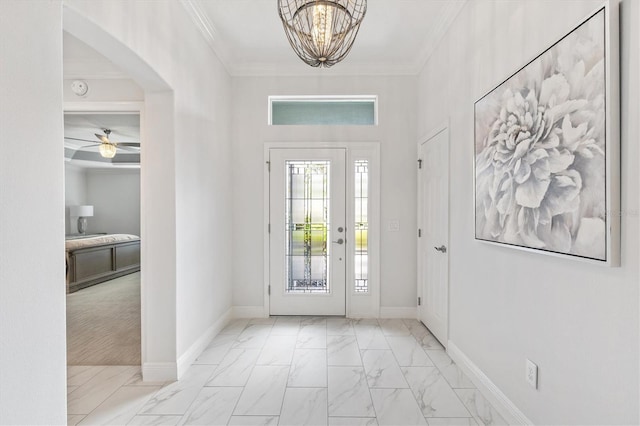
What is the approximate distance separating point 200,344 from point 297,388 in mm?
1072

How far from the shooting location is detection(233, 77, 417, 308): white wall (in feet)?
12.2

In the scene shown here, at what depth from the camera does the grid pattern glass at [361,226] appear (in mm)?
3750

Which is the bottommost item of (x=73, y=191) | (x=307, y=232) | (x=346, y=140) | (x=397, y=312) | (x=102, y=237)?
(x=397, y=312)

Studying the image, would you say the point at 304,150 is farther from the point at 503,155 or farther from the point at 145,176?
the point at 503,155

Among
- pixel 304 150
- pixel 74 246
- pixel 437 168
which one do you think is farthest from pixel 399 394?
pixel 74 246

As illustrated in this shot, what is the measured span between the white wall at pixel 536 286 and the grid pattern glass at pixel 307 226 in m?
1.51

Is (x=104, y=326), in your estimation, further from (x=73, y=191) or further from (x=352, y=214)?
(x=73, y=191)

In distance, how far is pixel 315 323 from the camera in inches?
140

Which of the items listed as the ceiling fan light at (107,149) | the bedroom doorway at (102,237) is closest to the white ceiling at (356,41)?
the bedroom doorway at (102,237)

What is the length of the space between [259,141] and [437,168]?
203 centimetres

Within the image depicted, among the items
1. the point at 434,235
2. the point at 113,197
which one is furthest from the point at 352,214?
the point at 113,197

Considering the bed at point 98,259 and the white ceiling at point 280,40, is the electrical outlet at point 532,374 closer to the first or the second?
the white ceiling at point 280,40

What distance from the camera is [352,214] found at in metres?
3.74

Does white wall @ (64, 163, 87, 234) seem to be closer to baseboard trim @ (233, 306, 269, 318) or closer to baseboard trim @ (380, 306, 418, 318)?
baseboard trim @ (233, 306, 269, 318)
